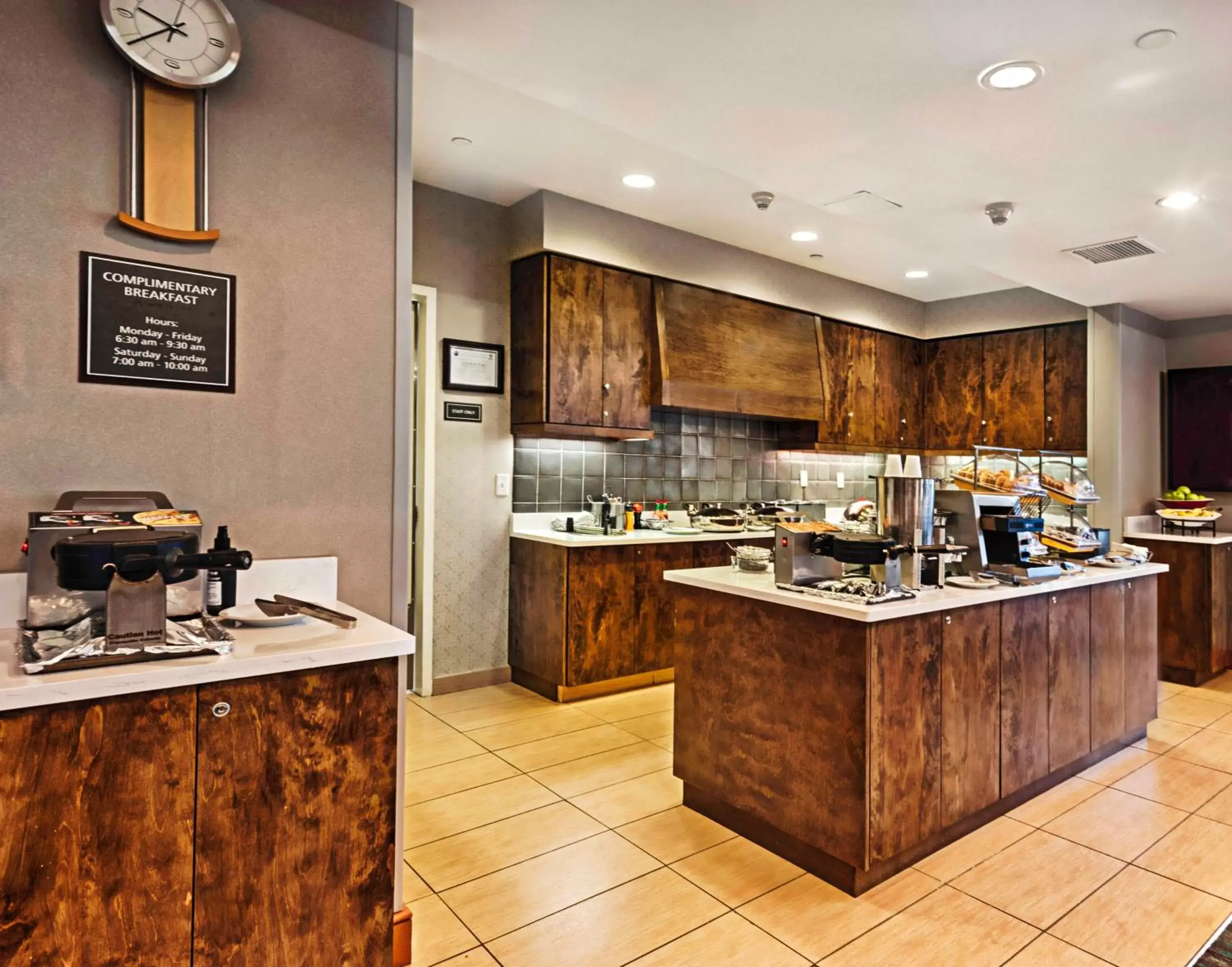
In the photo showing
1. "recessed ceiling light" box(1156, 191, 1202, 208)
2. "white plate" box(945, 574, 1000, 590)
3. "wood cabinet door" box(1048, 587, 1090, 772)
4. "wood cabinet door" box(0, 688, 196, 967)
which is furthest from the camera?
"recessed ceiling light" box(1156, 191, 1202, 208)

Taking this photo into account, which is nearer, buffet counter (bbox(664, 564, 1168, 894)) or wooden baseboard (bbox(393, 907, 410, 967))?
wooden baseboard (bbox(393, 907, 410, 967))

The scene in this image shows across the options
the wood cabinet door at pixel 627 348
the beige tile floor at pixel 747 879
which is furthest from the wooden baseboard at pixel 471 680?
the wood cabinet door at pixel 627 348

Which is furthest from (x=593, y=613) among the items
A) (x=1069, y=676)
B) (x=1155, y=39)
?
(x=1155, y=39)

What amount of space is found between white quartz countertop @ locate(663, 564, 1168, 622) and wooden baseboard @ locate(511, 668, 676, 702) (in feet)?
4.67

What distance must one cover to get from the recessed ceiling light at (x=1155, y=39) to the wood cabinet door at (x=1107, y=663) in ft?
7.04

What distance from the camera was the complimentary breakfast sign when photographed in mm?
1736

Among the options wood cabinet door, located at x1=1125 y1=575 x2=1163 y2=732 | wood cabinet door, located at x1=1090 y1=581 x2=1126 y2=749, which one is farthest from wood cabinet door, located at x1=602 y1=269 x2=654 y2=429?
wood cabinet door, located at x1=1125 y1=575 x2=1163 y2=732

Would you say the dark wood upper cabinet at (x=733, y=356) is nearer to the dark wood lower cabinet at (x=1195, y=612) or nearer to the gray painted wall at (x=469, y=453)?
the gray painted wall at (x=469, y=453)

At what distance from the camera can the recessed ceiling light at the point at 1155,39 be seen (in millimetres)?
2141

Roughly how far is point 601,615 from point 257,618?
2711 millimetres

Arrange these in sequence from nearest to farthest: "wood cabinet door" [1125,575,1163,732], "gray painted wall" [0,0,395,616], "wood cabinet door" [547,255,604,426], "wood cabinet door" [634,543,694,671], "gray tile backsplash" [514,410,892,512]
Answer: "gray painted wall" [0,0,395,616] < "wood cabinet door" [1125,575,1163,732] < "wood cabinet door" [547,255,604,426] < "wood cabinet door" [634,543,694,671] < "gray tile backsplash" [514,410,892,512]

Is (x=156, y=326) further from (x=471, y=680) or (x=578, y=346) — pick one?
(x=471, y=680)

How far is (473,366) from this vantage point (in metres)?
4.34

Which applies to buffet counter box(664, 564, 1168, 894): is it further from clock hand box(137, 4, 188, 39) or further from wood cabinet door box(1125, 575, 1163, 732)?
clock hand box(137, 4, 188, 39)
